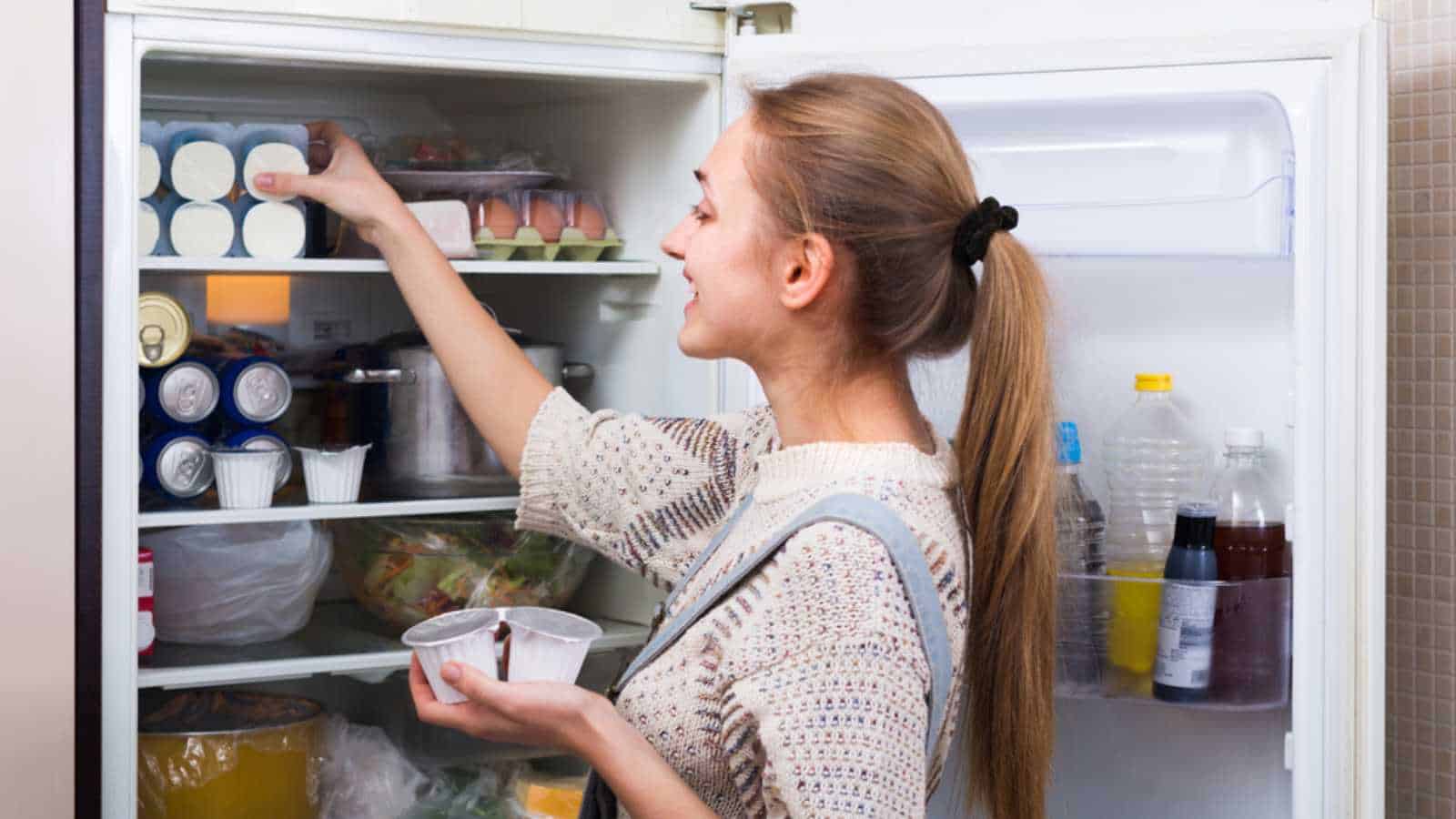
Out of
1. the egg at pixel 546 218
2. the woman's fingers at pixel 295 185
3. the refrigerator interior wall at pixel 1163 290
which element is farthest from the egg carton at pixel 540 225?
the refrigerator interior wall at pixel 1163 290

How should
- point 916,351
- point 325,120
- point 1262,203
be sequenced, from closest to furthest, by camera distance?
point 916,351 < point 1262,203 < point 325,120

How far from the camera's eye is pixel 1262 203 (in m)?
1.56

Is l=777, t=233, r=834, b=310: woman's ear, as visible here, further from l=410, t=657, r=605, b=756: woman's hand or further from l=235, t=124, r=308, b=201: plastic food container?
l=235, t=124, r=308, b=201: plastic food container

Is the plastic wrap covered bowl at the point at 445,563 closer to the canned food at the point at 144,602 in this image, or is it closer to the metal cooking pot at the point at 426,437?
the metal cooking pot at the point at 426,437

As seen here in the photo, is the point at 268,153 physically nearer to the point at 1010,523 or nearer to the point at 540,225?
the point at 540,225

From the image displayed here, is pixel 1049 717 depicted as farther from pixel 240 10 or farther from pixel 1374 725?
pixel 240 10

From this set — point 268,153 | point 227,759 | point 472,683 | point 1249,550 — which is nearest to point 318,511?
point 227,759

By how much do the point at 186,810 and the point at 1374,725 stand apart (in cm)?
124

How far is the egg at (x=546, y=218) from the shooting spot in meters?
1.82

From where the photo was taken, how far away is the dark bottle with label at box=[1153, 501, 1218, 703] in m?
1.53

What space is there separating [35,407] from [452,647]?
0.49 metres

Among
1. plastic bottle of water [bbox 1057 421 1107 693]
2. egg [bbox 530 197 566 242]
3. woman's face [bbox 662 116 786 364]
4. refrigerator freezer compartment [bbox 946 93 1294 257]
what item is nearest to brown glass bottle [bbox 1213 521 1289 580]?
plastic bottle of water [bbox 1057 421 1107 693]

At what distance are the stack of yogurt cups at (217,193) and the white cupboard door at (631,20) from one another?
12.4 inches

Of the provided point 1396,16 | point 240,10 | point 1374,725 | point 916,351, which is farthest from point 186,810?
point 1396,16
